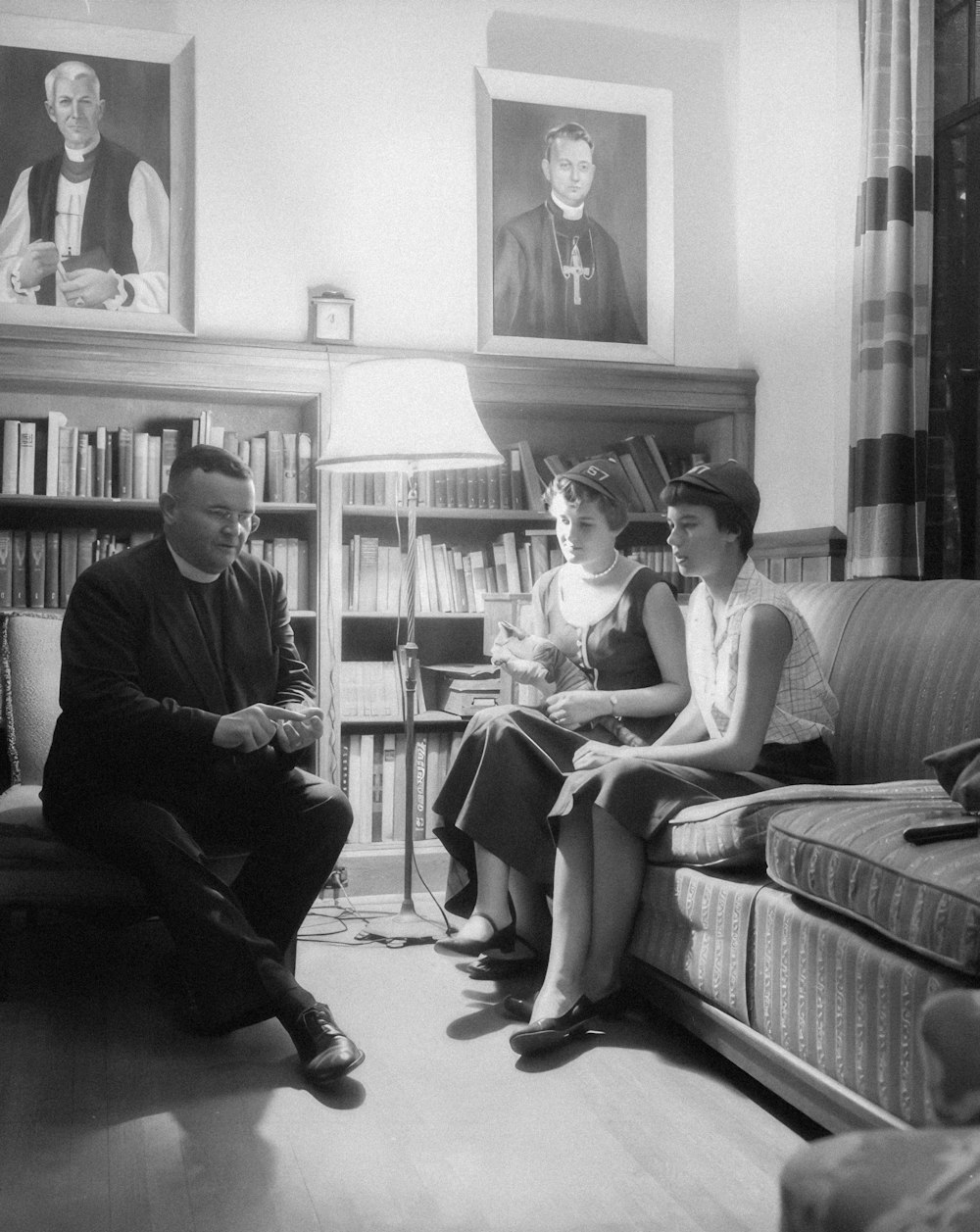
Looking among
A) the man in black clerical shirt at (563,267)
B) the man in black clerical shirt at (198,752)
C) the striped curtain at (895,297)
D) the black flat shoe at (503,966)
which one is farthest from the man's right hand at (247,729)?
the man in black clerical shirt at (563,267)

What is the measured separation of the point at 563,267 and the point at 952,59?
50.4 inches

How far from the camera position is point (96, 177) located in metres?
3.68

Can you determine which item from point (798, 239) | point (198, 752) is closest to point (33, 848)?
point (198, 752)

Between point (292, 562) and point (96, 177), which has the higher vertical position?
point (96, 177)

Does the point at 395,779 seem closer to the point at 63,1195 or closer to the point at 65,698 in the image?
the point at 65,698

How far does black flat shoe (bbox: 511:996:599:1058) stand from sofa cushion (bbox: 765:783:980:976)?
1.83 ft

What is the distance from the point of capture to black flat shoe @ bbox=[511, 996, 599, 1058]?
2277 millimetres

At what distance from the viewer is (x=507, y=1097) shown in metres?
2.11

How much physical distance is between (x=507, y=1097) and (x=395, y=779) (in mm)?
1743

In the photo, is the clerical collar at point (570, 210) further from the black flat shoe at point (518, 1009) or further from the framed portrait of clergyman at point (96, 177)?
the black flat shoe at point (518, 1009)

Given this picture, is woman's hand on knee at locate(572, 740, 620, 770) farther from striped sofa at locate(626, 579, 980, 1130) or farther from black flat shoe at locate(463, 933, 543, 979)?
black flat shoe at locate(463, 933, 543, 979)

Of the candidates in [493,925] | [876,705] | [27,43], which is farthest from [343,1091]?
[27,43]

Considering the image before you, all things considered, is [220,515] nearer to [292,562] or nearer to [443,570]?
[292,562]

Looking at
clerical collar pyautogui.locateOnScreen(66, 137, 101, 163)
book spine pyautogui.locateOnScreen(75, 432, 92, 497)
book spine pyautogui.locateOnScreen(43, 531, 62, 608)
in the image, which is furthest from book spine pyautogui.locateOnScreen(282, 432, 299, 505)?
clerical collar pyautogui.locateOnScreen(66, 137, 101, 163)
